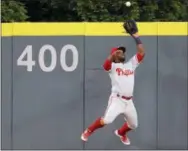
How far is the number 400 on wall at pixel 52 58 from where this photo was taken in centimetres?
992

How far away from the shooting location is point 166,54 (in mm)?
9945

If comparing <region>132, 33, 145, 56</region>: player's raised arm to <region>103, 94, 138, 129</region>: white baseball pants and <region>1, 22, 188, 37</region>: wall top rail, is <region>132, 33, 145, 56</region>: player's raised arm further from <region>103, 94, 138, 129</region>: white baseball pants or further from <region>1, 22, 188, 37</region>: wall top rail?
<region>1, 22, 188, 37</region>: wall top rail

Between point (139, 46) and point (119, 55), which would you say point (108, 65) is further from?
point (139, 46)

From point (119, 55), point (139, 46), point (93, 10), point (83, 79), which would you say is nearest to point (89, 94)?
point (83, 79)

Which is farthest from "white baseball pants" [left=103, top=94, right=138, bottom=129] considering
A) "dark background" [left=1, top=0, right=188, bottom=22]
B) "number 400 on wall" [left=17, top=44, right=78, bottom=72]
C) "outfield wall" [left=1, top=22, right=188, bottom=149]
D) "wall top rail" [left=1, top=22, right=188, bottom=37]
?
"dark background" [left=1, top=0, right=188, bottom=22]

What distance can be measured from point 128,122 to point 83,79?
4.25 ft

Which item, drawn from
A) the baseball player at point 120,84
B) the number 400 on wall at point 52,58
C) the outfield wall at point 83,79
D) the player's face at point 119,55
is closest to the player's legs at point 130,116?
the baseball player at point 120,84

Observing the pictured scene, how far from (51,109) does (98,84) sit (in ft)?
2.87

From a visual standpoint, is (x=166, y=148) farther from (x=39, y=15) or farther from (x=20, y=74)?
(x=39, y=15)

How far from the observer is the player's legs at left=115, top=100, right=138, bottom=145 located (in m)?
8.92

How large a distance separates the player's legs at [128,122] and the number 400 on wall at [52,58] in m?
1.38

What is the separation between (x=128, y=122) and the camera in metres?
9.06

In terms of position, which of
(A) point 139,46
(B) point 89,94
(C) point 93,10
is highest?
(C) point 93,10

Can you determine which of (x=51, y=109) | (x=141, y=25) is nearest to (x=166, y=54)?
(x=141, y=25)
